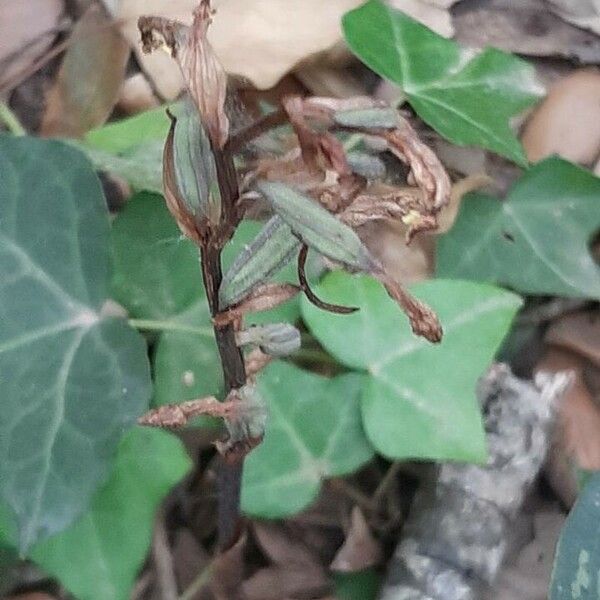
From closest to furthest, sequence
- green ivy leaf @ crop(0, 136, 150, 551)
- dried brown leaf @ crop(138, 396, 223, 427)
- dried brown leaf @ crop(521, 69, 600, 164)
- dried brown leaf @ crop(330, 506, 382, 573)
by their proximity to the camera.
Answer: dried brown leaf @ crop(138, 396, 223, 427) < green ivy leaf @ crop(0, 136, 150, 551) < dried brown leaf @ crop(330, 506, 382, 573) < dried brown leaf @ crop(521, 69, 600, 164)

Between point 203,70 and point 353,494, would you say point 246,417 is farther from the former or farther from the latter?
point 353,494

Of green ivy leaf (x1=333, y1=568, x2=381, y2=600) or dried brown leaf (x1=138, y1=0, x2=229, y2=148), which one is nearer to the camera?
dried brown leaf (x1=138, y1=0, x2=229, y2=148)

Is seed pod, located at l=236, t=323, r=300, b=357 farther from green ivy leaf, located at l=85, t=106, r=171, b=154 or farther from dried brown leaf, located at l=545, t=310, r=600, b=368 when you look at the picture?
dried brown leaf, located at l=545, t=310, r=600, b=368

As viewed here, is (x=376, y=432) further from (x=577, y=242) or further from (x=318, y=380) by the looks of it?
(x=577, y=242)

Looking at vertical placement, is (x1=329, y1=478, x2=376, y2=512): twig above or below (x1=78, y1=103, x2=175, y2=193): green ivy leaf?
below

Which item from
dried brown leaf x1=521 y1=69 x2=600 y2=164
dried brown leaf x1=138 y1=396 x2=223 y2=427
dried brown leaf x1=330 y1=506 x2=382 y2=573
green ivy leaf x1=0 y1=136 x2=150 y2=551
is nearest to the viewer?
dried brown leaf x1=138 y1=396 x2=223 y2=427

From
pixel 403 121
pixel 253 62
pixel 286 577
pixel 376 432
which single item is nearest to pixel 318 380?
pixel 376 432

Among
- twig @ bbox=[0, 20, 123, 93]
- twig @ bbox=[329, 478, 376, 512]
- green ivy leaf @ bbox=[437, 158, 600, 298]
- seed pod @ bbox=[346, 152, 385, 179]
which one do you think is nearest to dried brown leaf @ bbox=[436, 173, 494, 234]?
green ivy leaf @ bbox=[437, 158, 600, 298]

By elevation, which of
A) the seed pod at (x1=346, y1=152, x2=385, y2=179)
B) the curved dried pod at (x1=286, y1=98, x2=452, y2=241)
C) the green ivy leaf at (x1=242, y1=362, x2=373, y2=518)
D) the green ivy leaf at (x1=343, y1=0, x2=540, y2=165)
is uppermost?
the curved dried pod at (x1=286, y1=98, x2=452, y2=241)
